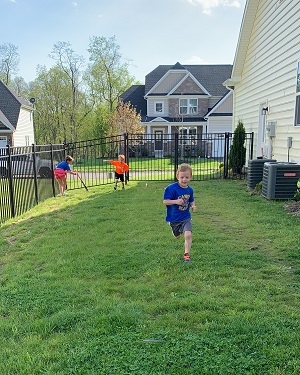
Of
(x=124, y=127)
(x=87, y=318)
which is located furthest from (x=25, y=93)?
(x=87, y=318)

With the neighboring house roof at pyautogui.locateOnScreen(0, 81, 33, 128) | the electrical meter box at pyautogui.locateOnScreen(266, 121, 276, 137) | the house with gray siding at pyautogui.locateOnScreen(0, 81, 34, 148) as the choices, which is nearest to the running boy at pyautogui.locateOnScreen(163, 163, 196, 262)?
the electrical meter box at pyautogui.locateOnScreen(266, 121, 276, 137)

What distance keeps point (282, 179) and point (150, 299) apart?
219 inches

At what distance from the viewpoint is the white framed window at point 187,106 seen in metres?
29.6

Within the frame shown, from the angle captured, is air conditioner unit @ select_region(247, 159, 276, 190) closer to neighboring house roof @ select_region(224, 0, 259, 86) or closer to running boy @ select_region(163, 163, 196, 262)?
neighboring house roof @ select_region(224, 0, 259, 86)

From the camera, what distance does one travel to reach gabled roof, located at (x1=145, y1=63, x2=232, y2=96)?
98.8 ft

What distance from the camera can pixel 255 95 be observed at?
455 inches

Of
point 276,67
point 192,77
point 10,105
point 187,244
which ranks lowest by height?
point 187,244

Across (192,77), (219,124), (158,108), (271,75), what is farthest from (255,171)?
(192,77)

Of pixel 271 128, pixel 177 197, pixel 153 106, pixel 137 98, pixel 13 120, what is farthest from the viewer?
pixel 137 98

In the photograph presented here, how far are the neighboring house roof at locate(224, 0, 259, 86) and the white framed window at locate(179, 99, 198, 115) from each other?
633 inches

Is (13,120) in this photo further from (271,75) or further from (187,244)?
(187,244)

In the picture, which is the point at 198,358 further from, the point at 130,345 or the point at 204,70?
the point at 204,70

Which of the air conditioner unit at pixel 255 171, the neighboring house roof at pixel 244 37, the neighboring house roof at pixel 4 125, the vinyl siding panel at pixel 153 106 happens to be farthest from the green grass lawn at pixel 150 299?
the vinyl siding panel at pixel 153 106

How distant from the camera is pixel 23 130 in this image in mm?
28859
